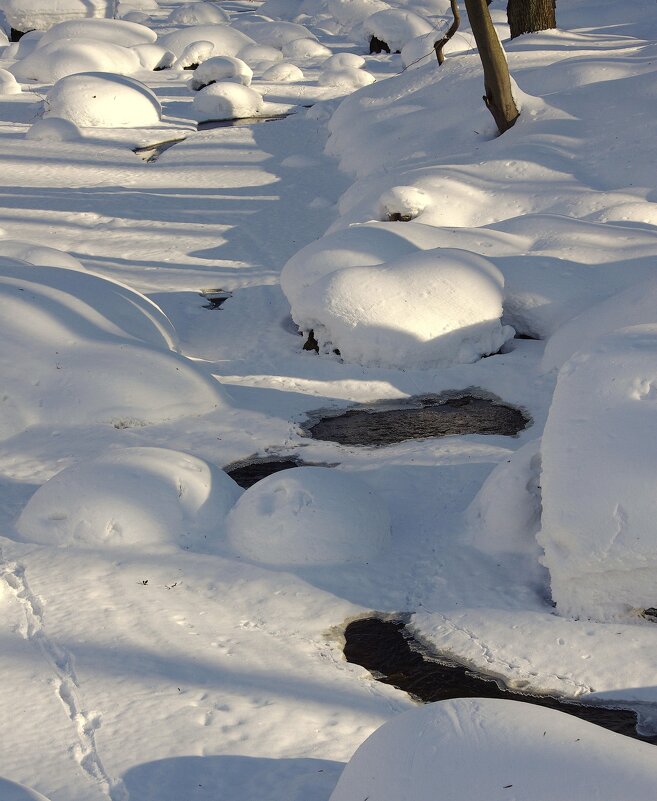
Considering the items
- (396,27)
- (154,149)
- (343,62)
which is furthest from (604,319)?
(396,27)

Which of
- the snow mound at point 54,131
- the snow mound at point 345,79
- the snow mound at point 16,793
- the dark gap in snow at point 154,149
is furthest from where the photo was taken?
the snow mound at point 345,79

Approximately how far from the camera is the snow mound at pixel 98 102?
13820 mm

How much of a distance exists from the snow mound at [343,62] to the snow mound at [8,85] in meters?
5.26

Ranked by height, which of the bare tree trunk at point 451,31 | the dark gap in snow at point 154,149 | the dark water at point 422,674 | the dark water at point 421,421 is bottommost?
the dark water at point 421,421

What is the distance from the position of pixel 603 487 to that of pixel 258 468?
86.1 inches

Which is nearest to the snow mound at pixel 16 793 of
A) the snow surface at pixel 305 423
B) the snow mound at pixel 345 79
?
the snow surface at pixel 305 423

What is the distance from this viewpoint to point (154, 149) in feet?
43.2

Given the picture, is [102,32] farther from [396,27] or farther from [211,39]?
[396,27]

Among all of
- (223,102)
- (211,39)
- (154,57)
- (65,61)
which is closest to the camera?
(223,102)

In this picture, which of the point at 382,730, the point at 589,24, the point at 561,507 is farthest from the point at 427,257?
the point at 589,24

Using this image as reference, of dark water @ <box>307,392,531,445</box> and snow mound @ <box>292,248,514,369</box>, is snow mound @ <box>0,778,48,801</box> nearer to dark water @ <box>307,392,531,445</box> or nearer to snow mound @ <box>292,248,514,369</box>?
dark water @ <box>307,392,531,445</box>

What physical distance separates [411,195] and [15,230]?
13.0 feet

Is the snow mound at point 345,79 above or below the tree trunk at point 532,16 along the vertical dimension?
below

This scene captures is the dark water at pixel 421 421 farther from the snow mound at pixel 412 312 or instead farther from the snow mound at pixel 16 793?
the snow mound at pixel 16 793
